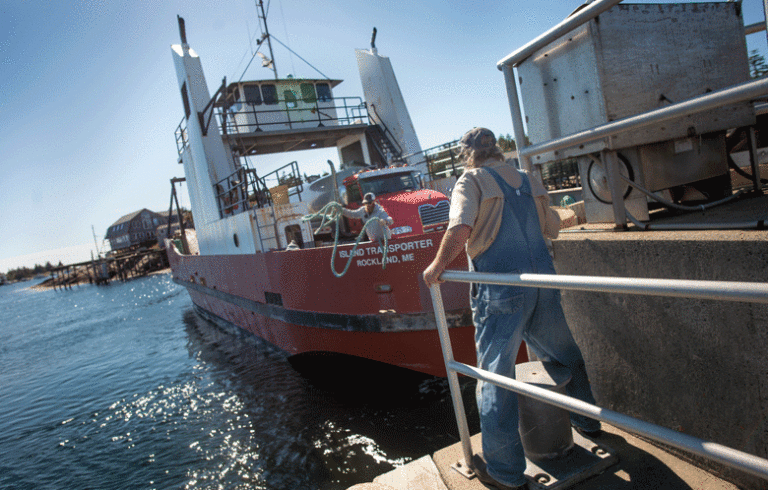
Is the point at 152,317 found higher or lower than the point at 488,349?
lower

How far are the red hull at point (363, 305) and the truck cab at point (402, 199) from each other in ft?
3.29

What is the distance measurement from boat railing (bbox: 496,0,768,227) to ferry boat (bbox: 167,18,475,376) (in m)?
2.78

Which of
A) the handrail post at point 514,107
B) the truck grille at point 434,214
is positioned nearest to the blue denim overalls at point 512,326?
the handrail post at point 514,107

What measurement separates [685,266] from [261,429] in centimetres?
551

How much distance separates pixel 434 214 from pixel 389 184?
186 cm

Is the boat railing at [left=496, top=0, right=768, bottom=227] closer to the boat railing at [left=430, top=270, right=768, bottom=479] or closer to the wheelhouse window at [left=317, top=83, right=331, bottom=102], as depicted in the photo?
the boat railing at [left=430, top=270, right=768, bottom=479]

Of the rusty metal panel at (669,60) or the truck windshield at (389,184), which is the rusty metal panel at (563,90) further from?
the truck windshield at (389,184)

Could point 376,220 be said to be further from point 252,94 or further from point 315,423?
point 252,94

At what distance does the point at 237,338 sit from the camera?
36.7ft

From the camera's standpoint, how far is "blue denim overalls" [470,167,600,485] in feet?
6.75

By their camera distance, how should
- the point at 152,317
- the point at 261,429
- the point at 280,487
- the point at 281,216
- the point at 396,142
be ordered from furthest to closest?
the point at 152,317 → the point at 396,142 → the point at 281,216 → the point at 261,429 → the point at 280,487

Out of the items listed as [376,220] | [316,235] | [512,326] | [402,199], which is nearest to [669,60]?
[512,326]

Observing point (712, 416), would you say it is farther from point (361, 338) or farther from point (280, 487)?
point (361, 338)

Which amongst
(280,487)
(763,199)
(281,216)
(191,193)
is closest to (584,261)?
(763,199)
